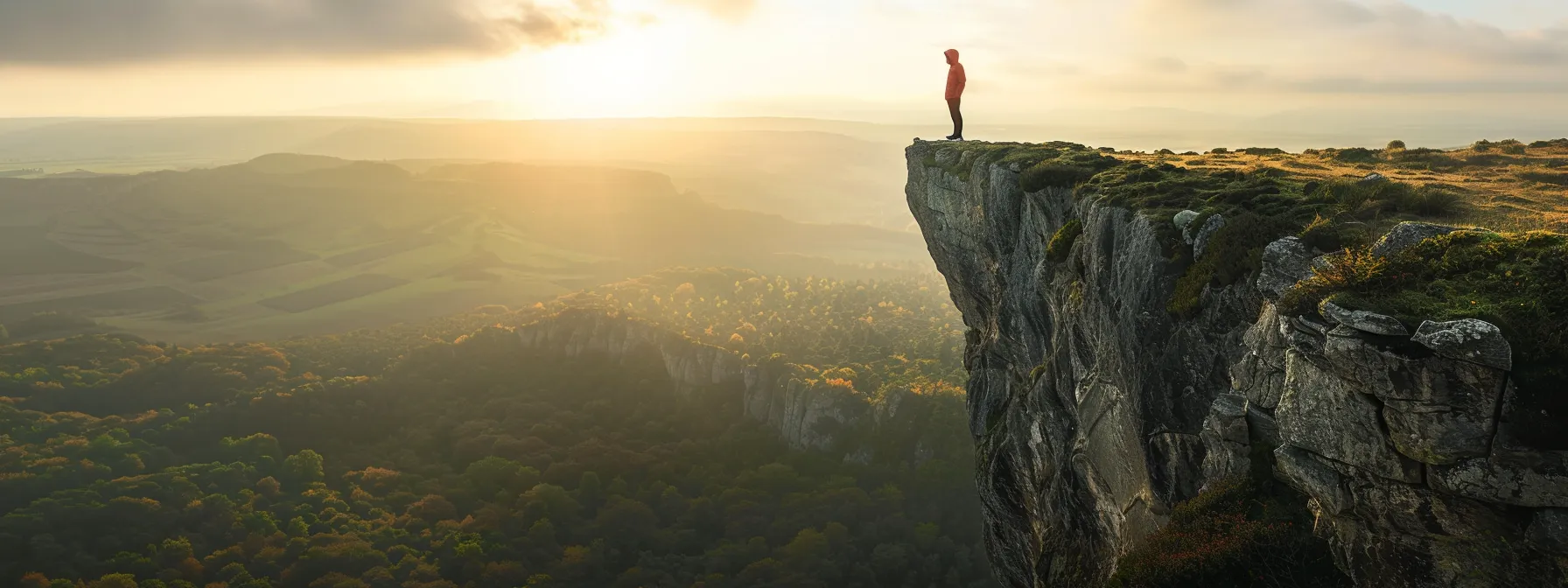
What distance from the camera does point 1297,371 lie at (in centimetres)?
1254

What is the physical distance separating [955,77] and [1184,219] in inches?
700

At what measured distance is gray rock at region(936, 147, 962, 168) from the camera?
36344 mm

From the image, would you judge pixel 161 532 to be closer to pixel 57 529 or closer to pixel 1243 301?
pixel 57 529

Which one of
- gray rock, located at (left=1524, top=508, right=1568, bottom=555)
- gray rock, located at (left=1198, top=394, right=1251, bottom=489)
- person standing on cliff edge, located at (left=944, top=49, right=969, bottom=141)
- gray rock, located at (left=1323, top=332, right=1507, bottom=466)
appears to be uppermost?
person standing on cliff edge, located at (left=944, top=49, right=969, bottom=141)

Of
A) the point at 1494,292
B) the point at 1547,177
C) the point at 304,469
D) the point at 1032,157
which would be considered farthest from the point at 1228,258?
the point at 304,469

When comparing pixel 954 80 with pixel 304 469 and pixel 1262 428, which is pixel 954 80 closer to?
pixel 1262 428

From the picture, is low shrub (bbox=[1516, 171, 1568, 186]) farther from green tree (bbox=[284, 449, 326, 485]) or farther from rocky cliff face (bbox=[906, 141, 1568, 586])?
green tree (bbox=[284, 449, 326, 485])

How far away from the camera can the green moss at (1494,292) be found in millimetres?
10188

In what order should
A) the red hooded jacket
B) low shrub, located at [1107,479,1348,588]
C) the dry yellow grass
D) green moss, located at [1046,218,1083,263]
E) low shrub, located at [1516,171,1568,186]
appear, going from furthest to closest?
1. the red hooded jacket
2. green moss, located at [1046,218,1083,263]
3. low shrub, located at [1516,171,1568,186]
4. the dry yellow grass
5. low shrub, located at [1107,479,1348,588]

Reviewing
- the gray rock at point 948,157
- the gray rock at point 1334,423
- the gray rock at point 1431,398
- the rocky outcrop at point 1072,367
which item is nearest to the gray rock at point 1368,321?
the gray rock at point 1431,398

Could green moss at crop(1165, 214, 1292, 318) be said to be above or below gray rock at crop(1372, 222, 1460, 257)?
below

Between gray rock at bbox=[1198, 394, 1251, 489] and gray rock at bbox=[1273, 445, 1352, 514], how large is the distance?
2.32 metres

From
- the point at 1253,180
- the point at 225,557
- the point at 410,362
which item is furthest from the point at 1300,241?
the point at 410,362

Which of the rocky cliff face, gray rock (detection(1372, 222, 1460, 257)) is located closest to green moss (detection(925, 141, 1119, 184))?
the rocky cliff face
